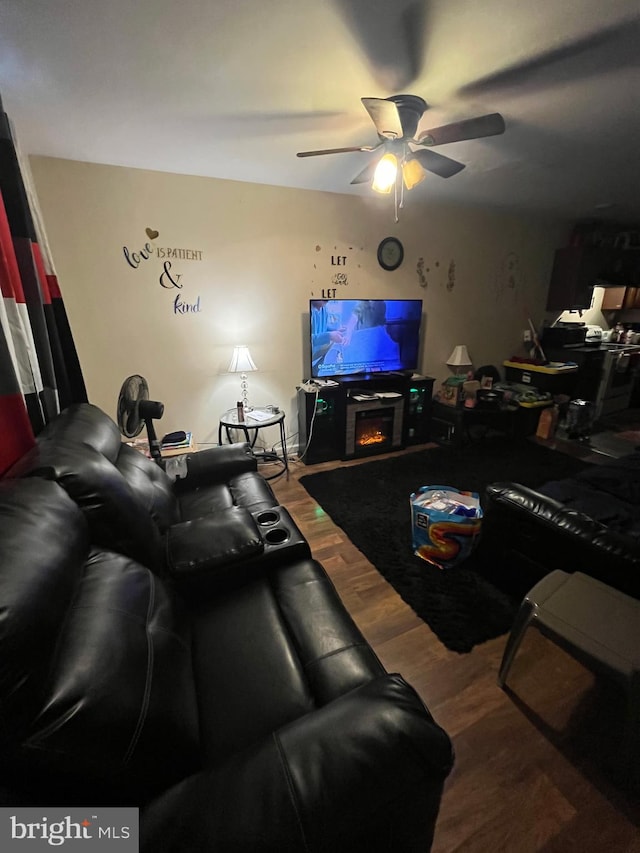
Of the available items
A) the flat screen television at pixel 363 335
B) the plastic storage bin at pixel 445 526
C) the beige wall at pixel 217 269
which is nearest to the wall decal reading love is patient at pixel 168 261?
the beige wall at pixel 217 269

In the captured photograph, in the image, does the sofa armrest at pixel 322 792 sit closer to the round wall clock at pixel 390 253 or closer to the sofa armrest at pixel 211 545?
the sofa armrest at pixel 211 545

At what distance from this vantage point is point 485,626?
1.65 meters

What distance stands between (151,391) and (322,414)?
1466 millimetres

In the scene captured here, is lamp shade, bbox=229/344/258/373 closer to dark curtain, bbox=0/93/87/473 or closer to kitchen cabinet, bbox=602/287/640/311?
dark curtain, bbox=0/93/87/473

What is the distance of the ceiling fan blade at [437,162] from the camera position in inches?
70.4

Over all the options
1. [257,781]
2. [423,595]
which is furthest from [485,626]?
[257,781]

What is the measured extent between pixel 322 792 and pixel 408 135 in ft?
7.79

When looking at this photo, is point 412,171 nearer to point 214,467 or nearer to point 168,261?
point 168,261

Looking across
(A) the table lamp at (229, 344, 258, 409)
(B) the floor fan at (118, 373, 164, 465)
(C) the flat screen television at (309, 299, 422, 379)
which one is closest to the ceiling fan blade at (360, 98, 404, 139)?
(C) the flat screen television at (309, 299, 422, 379)

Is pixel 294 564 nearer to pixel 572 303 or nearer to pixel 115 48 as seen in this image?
pixel 115 48

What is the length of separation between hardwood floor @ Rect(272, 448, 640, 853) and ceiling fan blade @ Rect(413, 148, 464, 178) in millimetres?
2263

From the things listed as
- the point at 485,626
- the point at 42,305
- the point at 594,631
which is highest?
the point at 42,305

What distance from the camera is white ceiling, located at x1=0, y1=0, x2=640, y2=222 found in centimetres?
111

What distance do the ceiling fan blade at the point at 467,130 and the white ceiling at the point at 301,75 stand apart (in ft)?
0.52
